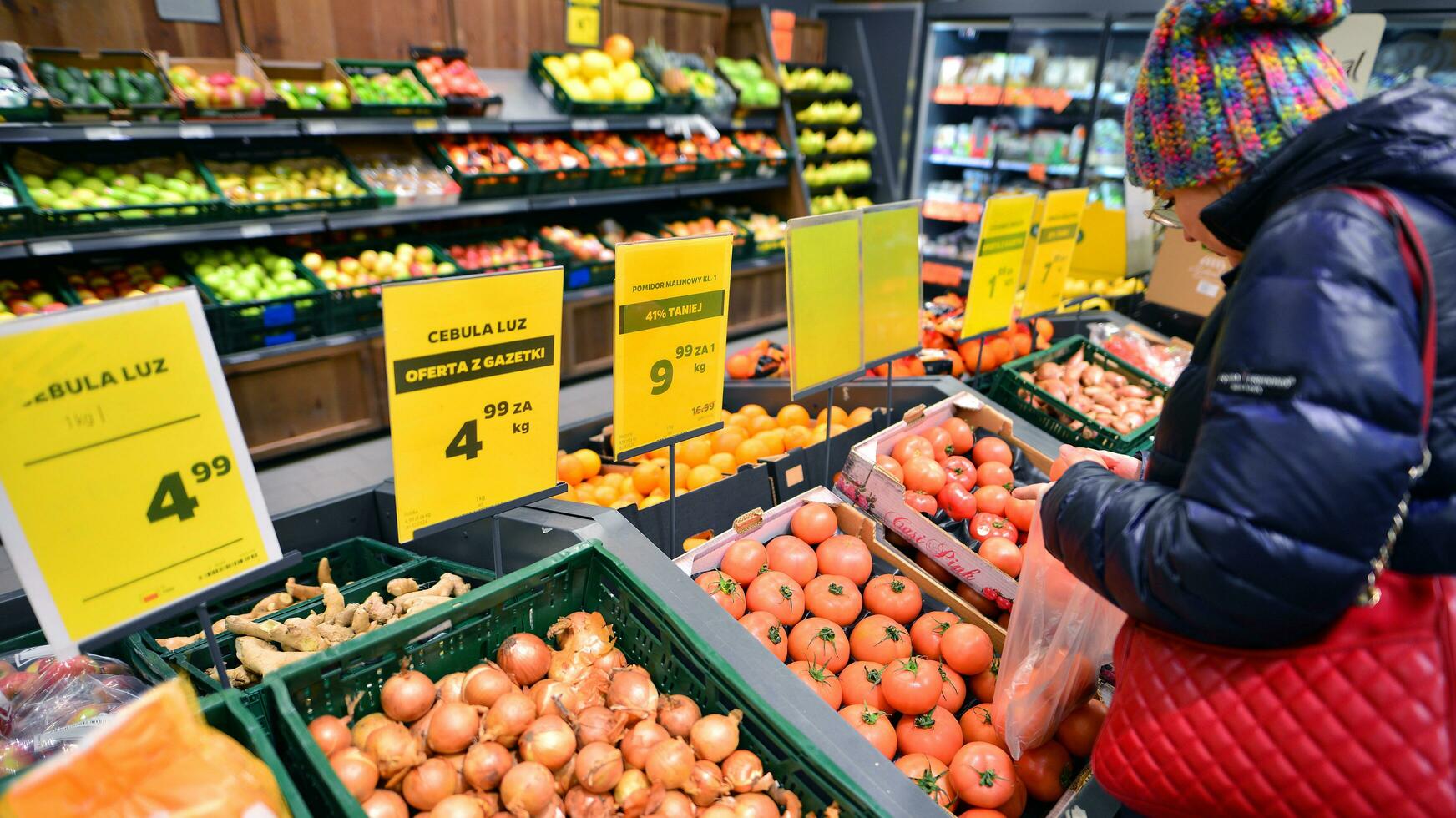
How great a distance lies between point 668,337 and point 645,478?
0.67 m

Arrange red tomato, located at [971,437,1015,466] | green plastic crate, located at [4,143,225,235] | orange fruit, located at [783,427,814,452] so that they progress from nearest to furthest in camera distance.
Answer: red tomato, located at [971,437,1015,466] → orange fruit, located at [783,427,814,452] → green plastic crate, located at [4,143,225,235]

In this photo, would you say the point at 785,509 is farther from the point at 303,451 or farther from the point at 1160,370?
the point at 303,451

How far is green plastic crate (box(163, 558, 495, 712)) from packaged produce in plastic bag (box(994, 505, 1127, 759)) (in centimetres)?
92

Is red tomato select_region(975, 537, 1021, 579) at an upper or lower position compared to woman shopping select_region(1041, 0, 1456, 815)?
lower

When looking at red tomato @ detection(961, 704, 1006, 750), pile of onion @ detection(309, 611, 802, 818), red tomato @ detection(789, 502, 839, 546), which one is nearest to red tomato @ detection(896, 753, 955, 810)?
red tomato @ detection(961, 704, 1006, 750)

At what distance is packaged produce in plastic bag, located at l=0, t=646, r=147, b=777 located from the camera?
3.78 ft

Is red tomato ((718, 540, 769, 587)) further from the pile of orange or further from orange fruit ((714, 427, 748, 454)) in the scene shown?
orange fruit ((714, 427, 748, 454))

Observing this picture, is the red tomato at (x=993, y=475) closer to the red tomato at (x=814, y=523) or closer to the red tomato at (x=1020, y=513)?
the red tomato at (x=1020, y=513)

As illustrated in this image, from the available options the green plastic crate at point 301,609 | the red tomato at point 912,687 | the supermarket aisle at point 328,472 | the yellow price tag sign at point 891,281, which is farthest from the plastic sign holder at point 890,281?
the supermarket aisle at point 328,472

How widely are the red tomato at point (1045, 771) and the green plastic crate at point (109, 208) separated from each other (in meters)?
3.58

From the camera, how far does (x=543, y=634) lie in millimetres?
1348

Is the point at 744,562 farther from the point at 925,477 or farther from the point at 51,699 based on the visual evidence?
the point at 51,699

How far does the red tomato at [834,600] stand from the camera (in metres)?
1.62

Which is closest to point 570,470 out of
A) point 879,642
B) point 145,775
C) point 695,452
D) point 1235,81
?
point 695,452
